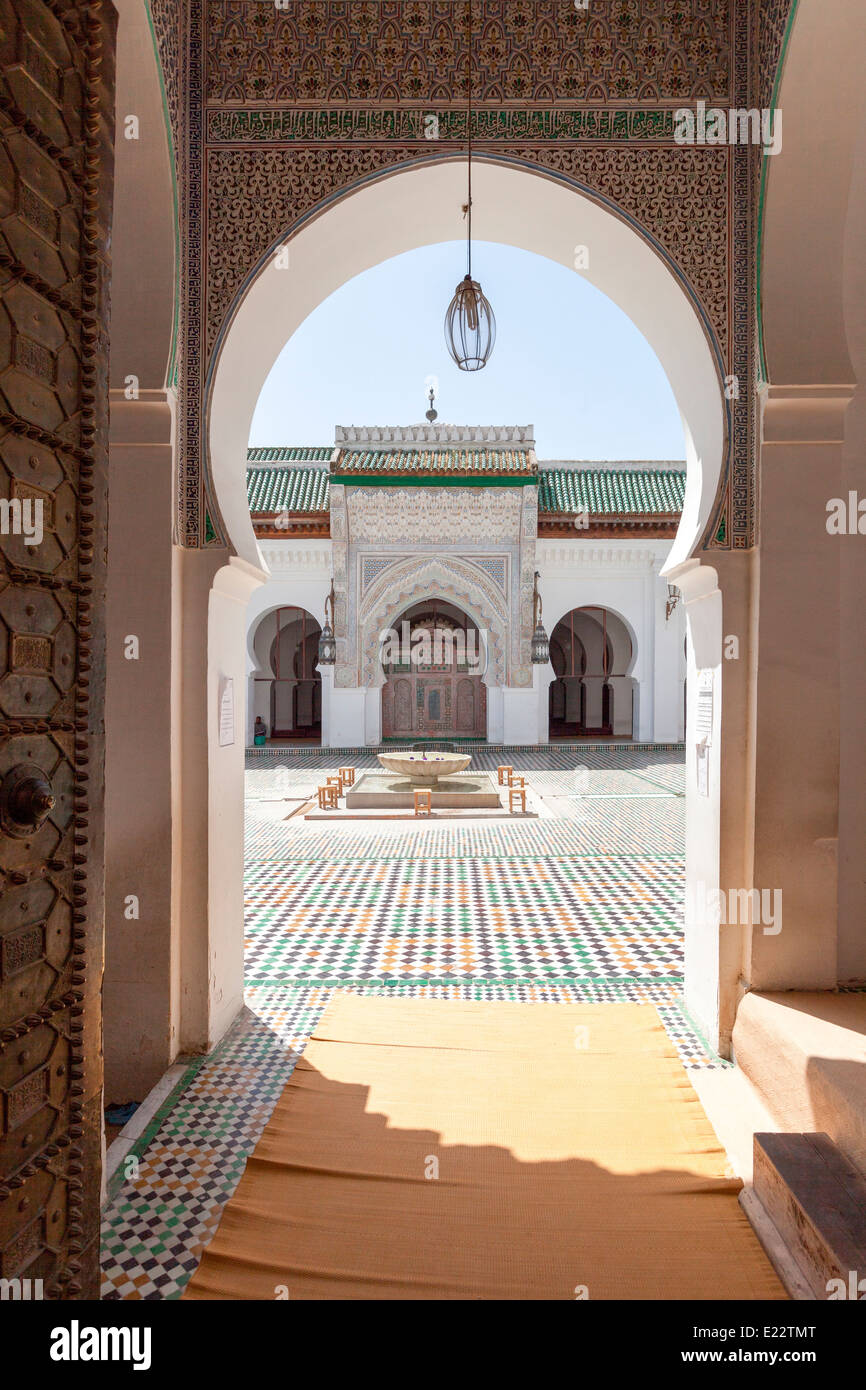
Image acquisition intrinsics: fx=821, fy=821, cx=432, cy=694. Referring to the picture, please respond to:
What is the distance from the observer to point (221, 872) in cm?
250

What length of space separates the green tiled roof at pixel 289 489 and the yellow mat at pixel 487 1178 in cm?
934

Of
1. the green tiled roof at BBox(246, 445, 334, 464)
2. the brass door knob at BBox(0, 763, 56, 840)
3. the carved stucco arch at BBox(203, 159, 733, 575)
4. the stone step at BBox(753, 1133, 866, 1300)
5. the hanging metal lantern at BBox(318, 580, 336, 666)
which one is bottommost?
the stone step at BBox(753, 1133, 866, 1300)

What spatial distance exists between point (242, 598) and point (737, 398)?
5.38 ft

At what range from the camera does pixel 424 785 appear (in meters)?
7.21

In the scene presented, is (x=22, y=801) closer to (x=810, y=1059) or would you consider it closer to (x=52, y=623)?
(x=52, y=623)

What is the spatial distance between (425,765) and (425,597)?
396 centimetres

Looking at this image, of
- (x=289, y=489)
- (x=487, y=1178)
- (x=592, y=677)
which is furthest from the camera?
(x=592, y=677)

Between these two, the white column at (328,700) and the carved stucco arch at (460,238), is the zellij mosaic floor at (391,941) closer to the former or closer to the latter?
the carved stucco arch at (460,238)

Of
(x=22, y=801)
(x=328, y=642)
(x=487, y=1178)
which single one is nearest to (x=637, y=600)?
(x=328, y=642)

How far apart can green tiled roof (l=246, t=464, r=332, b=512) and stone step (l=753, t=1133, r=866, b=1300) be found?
1004 centimetres

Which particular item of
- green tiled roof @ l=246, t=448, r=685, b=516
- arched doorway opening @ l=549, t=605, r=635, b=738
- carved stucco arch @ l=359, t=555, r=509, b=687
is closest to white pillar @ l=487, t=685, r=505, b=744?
carved stucco arch @ l=359, t=555, r=509, b=687

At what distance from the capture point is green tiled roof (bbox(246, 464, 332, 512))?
36.6ft

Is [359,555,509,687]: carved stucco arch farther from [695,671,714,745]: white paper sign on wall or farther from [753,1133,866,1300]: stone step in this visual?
[753,1133,866,1300]: stone step
